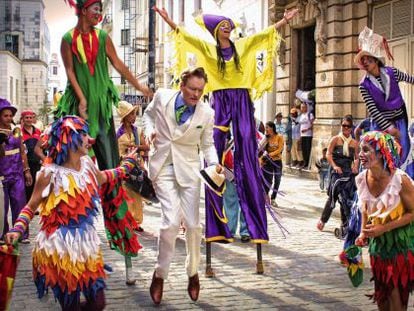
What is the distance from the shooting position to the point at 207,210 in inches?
237

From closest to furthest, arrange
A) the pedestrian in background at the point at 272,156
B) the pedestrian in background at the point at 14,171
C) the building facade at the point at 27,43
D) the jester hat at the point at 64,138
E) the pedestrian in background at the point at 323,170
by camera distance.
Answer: the jester hat at the point at 64,138 → the pedestrian in background at the point at 14,171 → the pedestrian in background at the point at 272,156 → the pedestrian in background at the point at 323,170 → the building facade at the point at 27,43

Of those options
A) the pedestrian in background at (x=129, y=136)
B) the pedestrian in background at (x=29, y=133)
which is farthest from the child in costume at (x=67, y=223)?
the pedestrian in background at (x=29, y=133)

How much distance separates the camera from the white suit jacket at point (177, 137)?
200 inches

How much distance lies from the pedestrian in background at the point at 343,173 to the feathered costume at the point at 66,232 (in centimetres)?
411

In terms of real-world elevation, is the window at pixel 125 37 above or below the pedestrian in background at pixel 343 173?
above

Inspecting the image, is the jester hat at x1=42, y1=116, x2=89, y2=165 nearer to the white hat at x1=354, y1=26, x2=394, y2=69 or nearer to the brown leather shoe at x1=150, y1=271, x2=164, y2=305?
the brown leather shoe at x1=150, y1=271, x2=164, y2=305

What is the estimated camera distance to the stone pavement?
4.88m

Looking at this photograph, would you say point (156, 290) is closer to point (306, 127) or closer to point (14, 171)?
point (14, 171)

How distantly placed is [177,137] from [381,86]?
9.06 ft

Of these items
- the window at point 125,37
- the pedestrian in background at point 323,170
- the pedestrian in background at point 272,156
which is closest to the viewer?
the pedestrian in background at point 272,156

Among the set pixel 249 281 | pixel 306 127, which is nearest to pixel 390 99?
pixel 249 281

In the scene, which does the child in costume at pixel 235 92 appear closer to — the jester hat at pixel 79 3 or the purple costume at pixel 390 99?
the jester hat at pixel 79 3

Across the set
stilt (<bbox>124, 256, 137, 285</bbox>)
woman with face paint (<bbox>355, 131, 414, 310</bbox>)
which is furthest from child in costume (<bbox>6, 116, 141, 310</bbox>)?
woman with face paint (<bbox>355, 131, 414, 310</bbox>)

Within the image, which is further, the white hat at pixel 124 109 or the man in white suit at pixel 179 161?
the white hat at pixel 124 109
